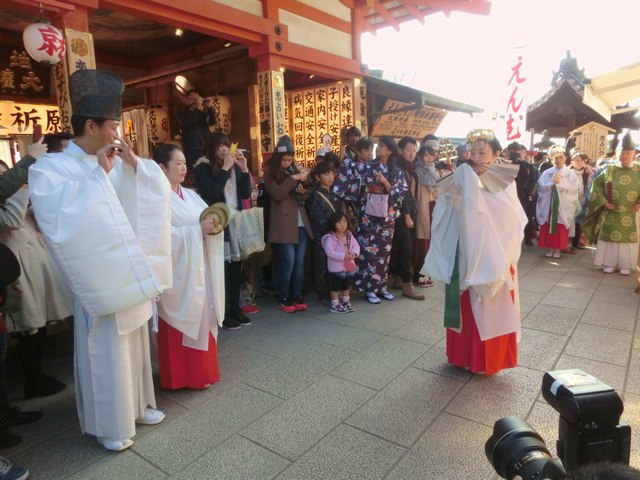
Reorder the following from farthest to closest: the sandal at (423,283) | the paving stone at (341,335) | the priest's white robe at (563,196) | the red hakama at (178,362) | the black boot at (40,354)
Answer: the priest's white robe at (563,196)
the sandal at (423,283)
the paving stone at (341,335)
the black boot at (40,354)
the red hakama at (178,362)

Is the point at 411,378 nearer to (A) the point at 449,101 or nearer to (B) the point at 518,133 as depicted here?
(A) the point at 449,101

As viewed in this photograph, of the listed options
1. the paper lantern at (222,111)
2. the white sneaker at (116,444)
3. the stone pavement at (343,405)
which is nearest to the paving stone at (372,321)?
the stone pavement at (343,405)

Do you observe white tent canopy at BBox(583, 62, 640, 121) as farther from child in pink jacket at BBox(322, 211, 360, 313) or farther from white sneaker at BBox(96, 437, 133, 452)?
white sneaker at BBox(96, 437, 133, 452)

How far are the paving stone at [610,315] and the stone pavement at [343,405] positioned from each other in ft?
0.08

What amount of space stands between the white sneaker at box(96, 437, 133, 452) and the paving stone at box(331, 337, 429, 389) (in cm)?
159

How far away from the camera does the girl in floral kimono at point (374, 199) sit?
5.37m

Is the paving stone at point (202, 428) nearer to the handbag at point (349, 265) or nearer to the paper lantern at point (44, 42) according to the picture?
the handbag at point (349, 265)

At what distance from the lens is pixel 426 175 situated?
5953 mm

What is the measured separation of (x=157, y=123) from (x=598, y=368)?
9304 millimetres

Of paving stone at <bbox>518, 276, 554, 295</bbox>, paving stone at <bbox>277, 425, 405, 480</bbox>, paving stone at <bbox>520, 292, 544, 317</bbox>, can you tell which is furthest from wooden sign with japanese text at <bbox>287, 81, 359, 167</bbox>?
paving stone at <bbox>277, 425, 405, 480</bbox>

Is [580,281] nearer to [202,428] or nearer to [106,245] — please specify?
[202,428]

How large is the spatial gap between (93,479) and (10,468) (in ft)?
1.50

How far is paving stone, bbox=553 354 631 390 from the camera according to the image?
3.32 meters

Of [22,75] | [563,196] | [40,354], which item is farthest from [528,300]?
[22,75]
